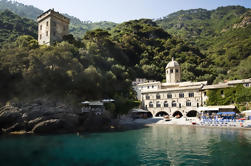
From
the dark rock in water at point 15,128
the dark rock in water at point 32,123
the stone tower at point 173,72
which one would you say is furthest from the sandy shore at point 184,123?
the dark rock in water at point 15,128

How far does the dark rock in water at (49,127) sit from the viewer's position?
30.5 meters

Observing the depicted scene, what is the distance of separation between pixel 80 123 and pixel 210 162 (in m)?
25.6

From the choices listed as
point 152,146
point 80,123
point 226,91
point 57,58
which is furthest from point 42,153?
point 226,91

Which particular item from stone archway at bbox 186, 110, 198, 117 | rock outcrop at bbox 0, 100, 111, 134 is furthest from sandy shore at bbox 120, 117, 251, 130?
rock outcrop at bbox 0, 100, 111, 134

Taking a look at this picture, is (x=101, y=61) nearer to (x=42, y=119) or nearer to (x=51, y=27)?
(x=51, y=27)

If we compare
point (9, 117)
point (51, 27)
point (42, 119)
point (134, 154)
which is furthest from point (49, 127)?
point (51, 27)

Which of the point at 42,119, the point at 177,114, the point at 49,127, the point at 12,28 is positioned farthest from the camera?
the point at 12,28

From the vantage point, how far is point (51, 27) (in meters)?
52.5

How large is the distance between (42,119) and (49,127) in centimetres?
204

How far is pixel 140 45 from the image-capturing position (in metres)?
74.3

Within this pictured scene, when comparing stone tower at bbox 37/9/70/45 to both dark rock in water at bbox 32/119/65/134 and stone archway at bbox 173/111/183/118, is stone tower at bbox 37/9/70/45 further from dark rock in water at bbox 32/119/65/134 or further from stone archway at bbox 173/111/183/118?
stone archway at bbox 173/111/183/118

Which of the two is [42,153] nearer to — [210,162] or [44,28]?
[210,162]

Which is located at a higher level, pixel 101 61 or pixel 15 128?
pixel 101 61

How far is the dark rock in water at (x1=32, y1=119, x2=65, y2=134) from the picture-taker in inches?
1203
